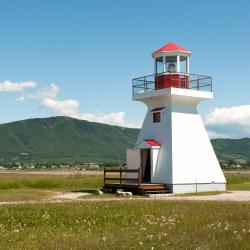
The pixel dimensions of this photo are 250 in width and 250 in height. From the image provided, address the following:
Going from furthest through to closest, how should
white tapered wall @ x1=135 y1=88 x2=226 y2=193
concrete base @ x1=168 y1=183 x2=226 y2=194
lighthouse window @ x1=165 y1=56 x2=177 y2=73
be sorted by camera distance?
1. lighthouse window @ x1=165 y1=56 x2=177 y2=73
2. white tapered wall @ x1=135 y1=88 x2=226 y2=193
3. concrete base @ x1=168 y1=183 x2=226 y2=194

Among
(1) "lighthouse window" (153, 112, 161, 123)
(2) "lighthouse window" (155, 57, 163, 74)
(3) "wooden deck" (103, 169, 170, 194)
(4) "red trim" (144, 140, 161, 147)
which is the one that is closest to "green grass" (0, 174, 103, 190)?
(3) "wooden deck" (103, 169, 170, 194)

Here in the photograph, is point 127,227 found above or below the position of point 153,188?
below

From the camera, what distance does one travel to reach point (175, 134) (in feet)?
113

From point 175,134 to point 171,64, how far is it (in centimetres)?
476

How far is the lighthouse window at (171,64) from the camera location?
34531 mm

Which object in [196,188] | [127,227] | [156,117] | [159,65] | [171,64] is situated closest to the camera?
[127,227]

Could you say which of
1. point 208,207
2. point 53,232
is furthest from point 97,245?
point 208,207

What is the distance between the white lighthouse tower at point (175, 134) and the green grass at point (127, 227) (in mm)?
13328

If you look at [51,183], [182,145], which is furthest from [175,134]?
[51,183]

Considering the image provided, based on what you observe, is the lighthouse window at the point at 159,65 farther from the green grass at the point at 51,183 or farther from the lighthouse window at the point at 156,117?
the green grass at the point at 51,183

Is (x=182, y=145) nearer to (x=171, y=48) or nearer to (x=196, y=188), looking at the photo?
(x=196, y=188)

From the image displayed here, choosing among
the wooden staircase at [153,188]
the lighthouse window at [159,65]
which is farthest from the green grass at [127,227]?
the lighthouse window at [159,65]

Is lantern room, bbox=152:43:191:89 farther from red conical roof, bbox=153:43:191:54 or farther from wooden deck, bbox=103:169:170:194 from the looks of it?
wooden deck, bbox=103:169:170:194

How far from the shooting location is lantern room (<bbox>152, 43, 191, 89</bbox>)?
34312 millimetres
